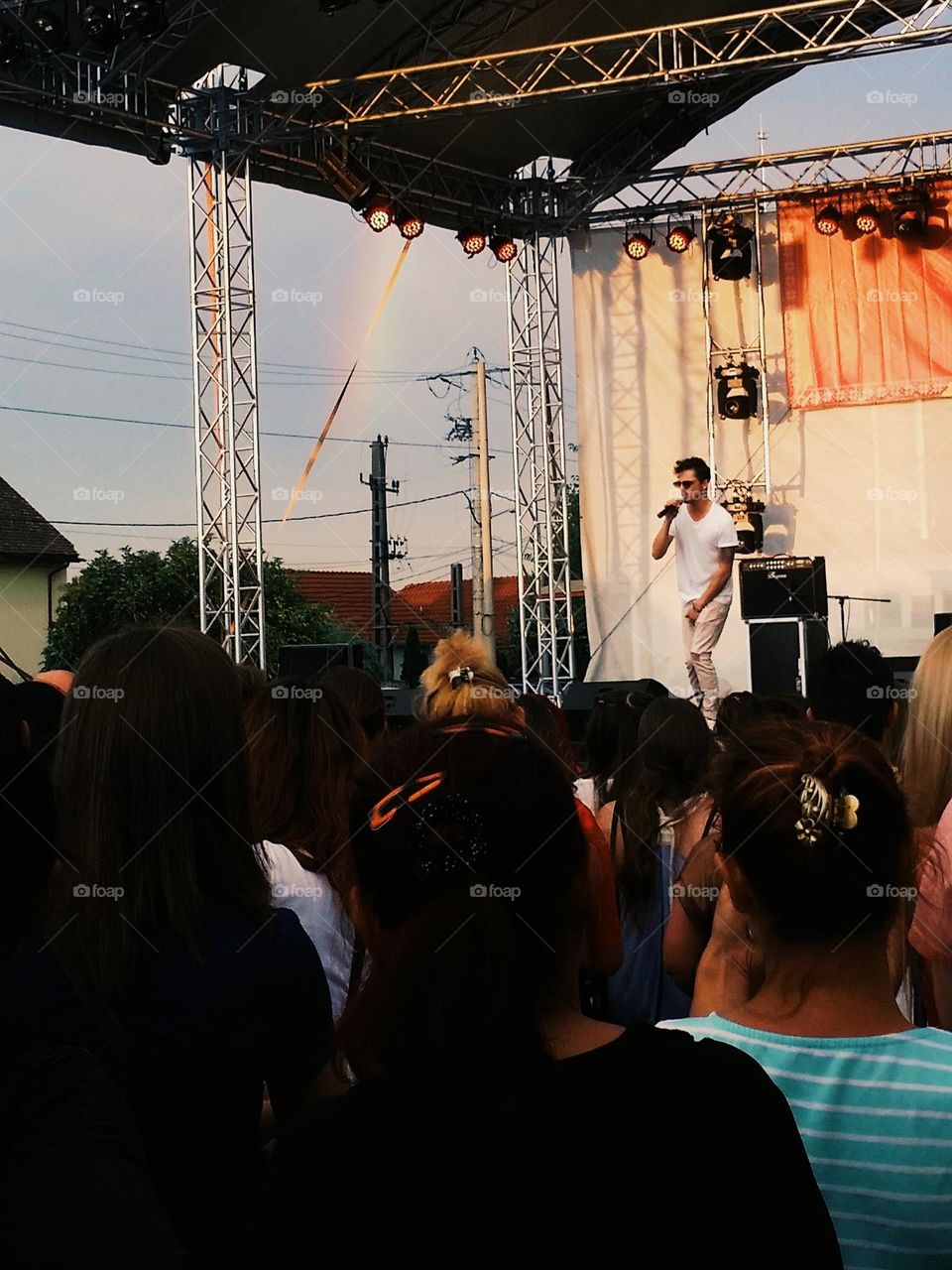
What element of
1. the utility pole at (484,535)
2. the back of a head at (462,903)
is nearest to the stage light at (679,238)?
the utility pole at (484,535)

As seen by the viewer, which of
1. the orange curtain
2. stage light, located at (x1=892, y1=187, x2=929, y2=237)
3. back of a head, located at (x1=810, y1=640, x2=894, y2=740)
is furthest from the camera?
the orange curtain

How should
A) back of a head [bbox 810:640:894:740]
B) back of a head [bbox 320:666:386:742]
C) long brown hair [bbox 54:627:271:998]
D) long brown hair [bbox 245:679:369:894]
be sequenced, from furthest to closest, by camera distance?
back of a head [bbox 810:640:894:740] → back of a head [bbox 320:666:386:742] → long brown hair [bbox 245:679:369:894] → long brown hair [bbox 54:627:271:998]

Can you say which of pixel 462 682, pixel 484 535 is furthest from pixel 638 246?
pixel 462 682

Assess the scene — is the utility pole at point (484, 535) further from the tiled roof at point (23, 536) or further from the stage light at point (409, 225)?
the tiled roof at point (23, 536)

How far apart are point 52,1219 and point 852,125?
11459mm

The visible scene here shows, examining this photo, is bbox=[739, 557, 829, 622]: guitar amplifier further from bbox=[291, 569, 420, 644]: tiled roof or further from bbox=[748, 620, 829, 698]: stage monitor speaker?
bbox=[291, 569, 420, 644]: tiled roof

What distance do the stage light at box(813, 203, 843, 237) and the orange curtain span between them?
22cm

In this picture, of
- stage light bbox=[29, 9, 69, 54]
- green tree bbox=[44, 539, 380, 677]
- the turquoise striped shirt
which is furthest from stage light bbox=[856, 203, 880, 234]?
the turquoise striped shirt

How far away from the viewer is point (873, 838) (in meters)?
1.35

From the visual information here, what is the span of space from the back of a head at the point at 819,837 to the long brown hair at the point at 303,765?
92 cm

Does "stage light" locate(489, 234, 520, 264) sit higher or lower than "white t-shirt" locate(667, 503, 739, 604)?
higher

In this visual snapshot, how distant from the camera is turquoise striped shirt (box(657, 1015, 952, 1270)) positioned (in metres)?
1.14

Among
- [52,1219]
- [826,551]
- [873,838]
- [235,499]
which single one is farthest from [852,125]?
[52,1219]

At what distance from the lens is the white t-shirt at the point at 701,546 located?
8664 millimetres
